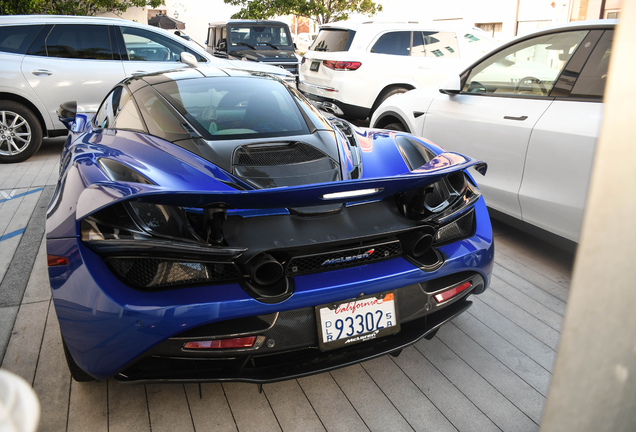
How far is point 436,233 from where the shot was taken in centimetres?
211

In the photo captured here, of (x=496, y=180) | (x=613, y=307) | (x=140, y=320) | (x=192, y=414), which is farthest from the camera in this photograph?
(x=496, y=180)

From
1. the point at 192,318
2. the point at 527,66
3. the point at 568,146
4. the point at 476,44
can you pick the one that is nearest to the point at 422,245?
the point at 192,318

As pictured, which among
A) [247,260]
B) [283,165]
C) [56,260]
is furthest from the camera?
[283,165]

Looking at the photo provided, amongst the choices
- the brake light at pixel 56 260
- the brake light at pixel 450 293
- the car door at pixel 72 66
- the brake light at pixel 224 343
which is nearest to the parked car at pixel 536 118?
the brake light at pixel 450 293

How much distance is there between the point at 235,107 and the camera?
2822 mm

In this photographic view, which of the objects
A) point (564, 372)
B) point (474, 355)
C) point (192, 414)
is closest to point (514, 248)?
point (474, 355)

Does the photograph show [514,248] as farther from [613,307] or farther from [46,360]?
[613,307]

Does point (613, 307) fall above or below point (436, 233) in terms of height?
above

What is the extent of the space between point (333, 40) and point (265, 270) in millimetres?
7151

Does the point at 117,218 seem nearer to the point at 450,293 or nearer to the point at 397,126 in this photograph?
the point at 450,293

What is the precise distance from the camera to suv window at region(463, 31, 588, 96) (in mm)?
3398

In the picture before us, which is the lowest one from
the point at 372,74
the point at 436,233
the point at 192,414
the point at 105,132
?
the point at 192,414

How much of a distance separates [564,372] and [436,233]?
63.9 inches

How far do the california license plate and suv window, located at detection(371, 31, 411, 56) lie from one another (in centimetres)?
656
